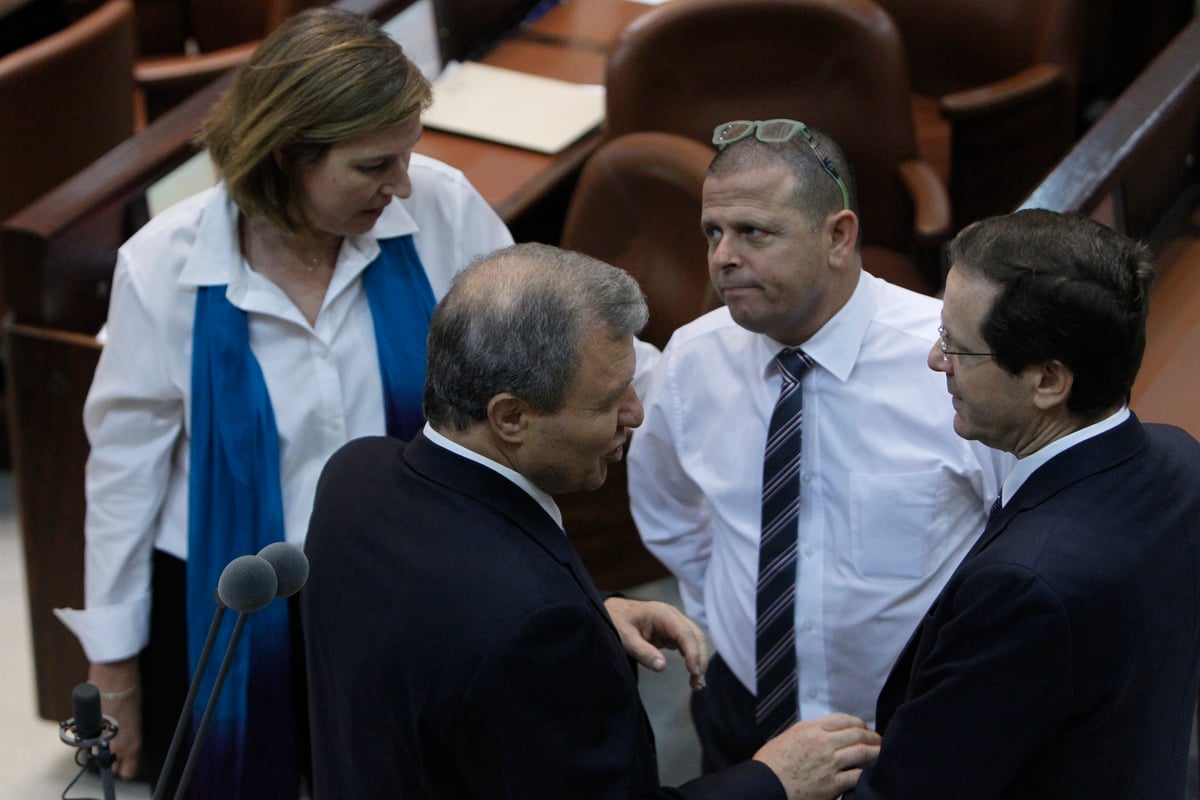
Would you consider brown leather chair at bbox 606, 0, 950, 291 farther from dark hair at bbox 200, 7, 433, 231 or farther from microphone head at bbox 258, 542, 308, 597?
microphone head at bbox 258, 542, 308, 597

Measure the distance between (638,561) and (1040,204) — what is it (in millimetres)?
1133

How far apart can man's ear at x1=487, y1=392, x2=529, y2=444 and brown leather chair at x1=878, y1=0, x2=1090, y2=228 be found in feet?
7.64

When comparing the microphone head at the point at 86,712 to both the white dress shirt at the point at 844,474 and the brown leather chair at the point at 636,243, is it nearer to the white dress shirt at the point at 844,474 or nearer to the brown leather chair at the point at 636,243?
the white dress shirt at the point at 844,474

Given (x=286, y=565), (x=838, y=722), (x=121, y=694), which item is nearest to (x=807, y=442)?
(x=838, y=722)

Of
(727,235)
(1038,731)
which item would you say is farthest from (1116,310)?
(727,235)

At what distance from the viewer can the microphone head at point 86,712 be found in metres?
1.44

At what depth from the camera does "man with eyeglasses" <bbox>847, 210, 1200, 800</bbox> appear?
4.93 feet

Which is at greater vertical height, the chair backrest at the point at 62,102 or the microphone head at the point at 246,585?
the microphone head at the point at 246,585

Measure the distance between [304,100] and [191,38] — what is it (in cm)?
298

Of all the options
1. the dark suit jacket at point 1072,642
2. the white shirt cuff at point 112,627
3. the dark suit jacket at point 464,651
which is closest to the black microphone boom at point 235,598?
the dark suit jacket at point 464,651

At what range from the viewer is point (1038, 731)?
1.55m

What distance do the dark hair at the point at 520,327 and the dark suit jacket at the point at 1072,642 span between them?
46 centimetres

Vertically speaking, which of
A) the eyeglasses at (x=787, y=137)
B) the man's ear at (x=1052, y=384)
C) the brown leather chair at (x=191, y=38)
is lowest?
the brown leather chair at (x=191, y=38)

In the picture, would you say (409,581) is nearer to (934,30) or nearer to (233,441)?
(233,441)
